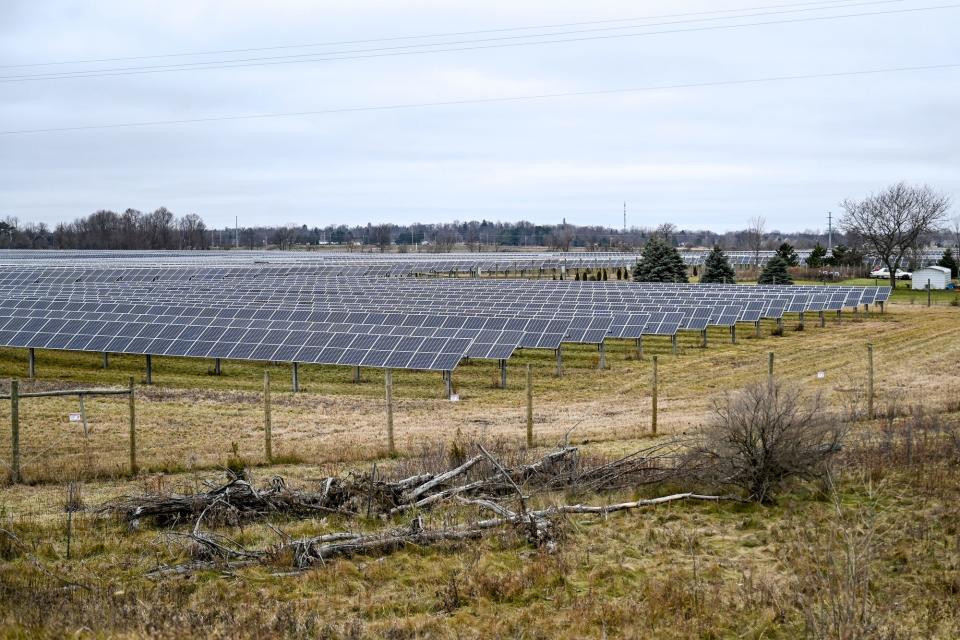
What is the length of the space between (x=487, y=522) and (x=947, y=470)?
6.25 meters

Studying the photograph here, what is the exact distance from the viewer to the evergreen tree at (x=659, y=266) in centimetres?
7031

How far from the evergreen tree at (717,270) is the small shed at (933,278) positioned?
14463 mm

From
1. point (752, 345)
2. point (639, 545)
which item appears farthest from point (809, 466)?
point (752, 345)

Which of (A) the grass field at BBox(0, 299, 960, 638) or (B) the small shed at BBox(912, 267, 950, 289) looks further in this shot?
(B) the small shed at BBox(912, 267, 950, 289)

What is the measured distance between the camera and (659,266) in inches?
2768

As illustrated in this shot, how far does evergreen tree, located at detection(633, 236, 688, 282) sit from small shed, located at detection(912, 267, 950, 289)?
1816 cm

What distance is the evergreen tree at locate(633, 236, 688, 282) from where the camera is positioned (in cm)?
7031

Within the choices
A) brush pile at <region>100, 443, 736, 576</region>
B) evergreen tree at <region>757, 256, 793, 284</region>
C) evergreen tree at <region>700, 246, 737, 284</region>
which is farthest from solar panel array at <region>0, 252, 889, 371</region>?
evergreen tree at <region>757, 256, 793, 284</region>

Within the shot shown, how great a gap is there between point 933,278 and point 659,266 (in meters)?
21.6

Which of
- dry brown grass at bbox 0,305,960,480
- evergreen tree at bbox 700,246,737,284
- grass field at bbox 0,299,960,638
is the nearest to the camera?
grass field at bbox 0,299,960,638

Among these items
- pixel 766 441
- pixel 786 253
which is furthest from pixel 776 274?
pixel 766 441

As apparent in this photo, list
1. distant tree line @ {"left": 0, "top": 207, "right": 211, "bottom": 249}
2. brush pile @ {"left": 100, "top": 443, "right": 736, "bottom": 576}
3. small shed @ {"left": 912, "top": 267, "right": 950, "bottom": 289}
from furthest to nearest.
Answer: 1. distant tree line @ {"left": 0, "top": 207, "right": 211, "bottom": 249}
2. small shed @ {"left": 912, "top": 267, "right": 950, "bottom": 289}
3. brush pile @ {"left": 100, "top": 443, "right": 736, "bottom": 576}

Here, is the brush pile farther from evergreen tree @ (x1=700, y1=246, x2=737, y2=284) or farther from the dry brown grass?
evergreen tree @ (x1=700, y1=246, x2=737, y2=284)

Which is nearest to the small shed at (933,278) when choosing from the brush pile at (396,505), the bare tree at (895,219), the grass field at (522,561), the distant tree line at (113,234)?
the bare tree at (895,219)
